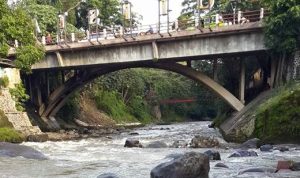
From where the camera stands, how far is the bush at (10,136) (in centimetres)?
2829

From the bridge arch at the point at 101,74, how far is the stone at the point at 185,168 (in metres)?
22.2

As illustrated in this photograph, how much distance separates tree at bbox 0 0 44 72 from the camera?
35.0 metres

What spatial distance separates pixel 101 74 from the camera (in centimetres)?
4306

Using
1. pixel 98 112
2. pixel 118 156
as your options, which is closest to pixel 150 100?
pixel 98 112

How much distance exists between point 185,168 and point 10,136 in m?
18.8

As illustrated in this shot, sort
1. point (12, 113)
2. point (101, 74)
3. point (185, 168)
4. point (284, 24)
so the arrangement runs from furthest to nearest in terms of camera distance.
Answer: point (101, 74) → point (12, 113) → point (284, 24) → point (185, 168)

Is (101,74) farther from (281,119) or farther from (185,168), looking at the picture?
(185,168)

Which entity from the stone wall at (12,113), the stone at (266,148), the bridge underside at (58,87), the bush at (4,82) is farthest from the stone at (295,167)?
the bush at (4,82)

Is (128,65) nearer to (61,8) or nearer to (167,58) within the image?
(167,58)

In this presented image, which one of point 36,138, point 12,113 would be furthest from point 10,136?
point 12,113

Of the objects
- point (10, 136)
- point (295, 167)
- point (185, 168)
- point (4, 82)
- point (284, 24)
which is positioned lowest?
point (10, 136)

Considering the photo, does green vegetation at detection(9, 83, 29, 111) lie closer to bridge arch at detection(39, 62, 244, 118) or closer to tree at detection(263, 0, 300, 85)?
bridge arch at detection(39, 62, 244, 118)

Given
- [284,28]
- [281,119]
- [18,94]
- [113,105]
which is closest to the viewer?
[281,119]

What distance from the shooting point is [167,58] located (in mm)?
35125
